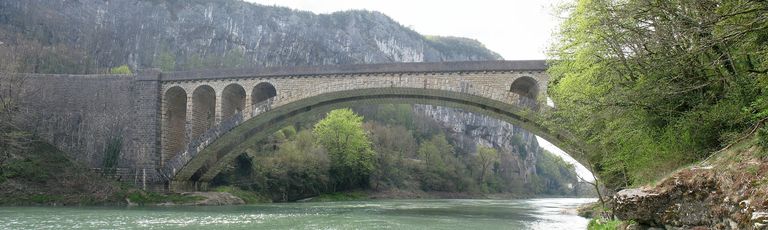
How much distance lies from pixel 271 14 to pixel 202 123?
79243 millimetres

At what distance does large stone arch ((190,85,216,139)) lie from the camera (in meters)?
30.4

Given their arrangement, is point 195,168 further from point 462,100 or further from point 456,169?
point 456,169

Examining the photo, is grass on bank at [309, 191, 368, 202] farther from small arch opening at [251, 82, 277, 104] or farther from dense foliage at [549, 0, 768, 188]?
dense foliage at [549, 0, 768, 188]

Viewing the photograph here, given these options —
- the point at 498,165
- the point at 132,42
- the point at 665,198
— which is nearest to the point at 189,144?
the point at 665,198

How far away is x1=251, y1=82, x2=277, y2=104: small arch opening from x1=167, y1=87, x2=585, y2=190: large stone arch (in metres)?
1.38

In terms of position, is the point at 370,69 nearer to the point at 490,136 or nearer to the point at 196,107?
the point at 196,107

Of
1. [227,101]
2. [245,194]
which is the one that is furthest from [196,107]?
[245,194]

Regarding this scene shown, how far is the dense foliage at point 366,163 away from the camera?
1515 inches

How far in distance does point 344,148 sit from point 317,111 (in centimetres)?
1727

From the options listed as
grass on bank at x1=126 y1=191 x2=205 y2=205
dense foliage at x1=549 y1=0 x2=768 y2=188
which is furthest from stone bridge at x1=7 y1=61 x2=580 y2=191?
dense foliage at x1=549 y1=0 x2=768 y2=188

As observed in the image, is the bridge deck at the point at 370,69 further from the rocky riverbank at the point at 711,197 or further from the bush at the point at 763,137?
the bush at the point at 763,137

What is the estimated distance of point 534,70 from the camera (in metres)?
24.8

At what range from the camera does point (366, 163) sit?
48969mm

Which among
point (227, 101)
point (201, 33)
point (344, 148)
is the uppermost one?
point (201, 33)
